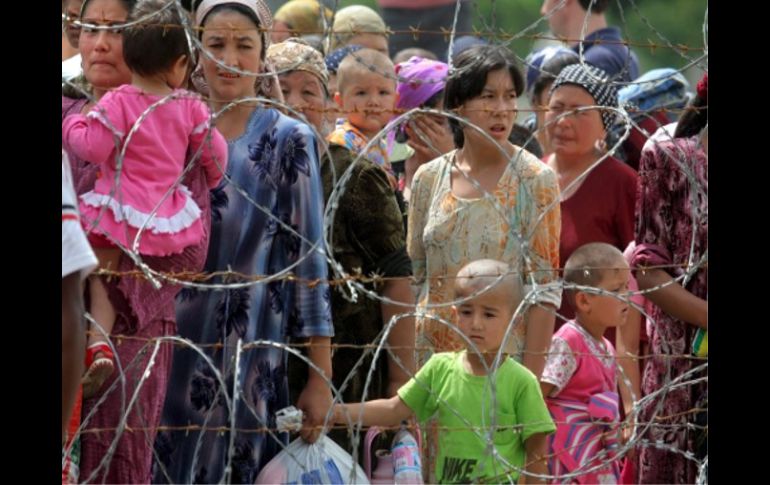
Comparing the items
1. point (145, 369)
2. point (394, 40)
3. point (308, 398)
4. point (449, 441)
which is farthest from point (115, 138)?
point (394, 40)

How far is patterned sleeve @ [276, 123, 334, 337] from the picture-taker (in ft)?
16.4

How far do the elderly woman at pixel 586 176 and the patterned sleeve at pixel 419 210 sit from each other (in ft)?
2.14

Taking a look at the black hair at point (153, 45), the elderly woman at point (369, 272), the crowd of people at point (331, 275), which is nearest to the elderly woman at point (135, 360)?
the crowd of people at point (331, 275)

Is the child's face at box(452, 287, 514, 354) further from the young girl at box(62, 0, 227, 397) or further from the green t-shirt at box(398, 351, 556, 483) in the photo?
the young girl at box(62, 0, 227, 397)

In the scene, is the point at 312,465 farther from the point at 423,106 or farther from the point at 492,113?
the point at 423,106

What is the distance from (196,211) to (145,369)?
45 centimetres

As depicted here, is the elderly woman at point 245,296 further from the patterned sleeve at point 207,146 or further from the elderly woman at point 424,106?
the elderly woman at point 424,106

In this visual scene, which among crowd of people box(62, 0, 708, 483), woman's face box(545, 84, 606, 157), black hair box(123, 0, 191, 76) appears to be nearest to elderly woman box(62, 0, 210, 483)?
crowd of people box(62, 0, 708, 483)

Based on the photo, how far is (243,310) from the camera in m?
5.10

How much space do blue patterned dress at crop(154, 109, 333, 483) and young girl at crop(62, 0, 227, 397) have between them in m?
0.29

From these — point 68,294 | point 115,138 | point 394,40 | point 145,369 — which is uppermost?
point 394,40

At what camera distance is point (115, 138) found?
457 cm

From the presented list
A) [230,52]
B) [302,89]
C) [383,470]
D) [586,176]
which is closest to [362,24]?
[586,176]
